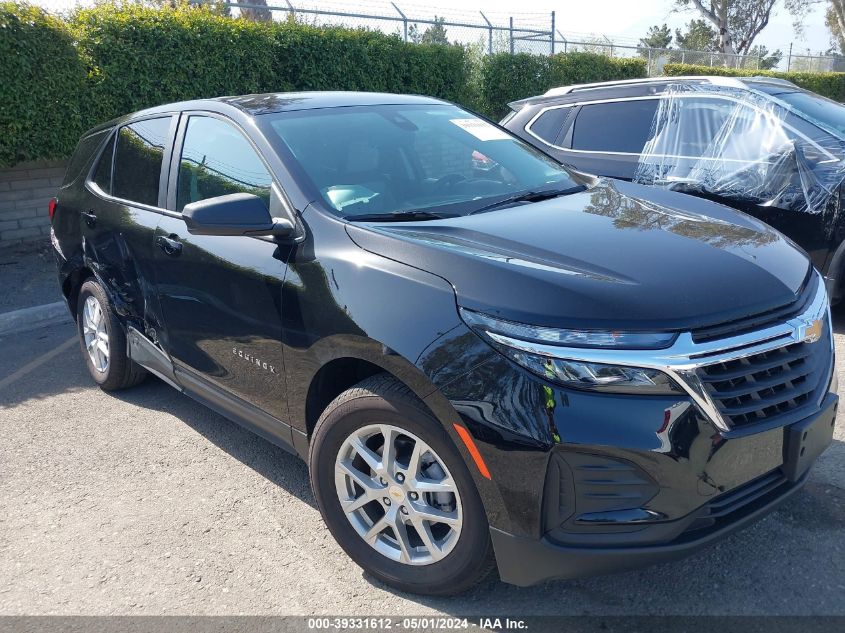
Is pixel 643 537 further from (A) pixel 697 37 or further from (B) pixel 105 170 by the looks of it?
(A) pixel 697 37

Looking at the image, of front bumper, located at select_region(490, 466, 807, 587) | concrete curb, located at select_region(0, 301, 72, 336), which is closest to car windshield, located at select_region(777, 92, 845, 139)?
front bumper, located at select_region(490, 466, 807, 587)

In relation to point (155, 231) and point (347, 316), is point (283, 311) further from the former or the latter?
point (155, 231)

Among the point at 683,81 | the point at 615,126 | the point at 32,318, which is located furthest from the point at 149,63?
the point at 683,81

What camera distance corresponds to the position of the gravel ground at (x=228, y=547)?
2.72 metres

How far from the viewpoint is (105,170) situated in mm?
4590

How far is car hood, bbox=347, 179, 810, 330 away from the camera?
2.30 meters

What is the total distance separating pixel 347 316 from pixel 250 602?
1126 mm

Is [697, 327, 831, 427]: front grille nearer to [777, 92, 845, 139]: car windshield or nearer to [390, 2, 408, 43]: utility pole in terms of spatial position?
[777, 92, 845, 139]: car windshield

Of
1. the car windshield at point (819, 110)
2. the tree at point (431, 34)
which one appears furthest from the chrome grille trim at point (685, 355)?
the tree at point (431, 34)

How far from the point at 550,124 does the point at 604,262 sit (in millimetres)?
4453

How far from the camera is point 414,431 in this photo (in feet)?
8.24

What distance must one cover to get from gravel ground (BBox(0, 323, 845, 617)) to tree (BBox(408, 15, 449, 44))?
10.1 meters

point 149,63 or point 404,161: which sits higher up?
point 149,63

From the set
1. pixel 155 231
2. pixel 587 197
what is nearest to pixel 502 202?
pixel 587 197
